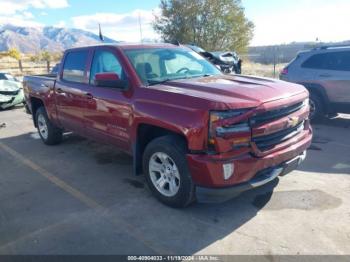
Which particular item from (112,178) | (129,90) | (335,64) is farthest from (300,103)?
(335,64)

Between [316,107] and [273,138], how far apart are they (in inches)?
196

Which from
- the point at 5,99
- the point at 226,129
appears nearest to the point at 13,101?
the point at 5,99

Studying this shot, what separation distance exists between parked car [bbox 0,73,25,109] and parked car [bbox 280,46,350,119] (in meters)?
8.96

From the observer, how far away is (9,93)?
12.0m

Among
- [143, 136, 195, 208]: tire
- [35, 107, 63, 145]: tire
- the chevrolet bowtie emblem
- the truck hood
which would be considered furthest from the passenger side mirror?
[35, 107, 63, 145]: tire

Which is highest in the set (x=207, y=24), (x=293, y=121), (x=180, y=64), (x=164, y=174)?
A: (x=207, y=24)

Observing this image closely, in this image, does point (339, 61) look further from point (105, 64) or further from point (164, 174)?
point (164, 174)

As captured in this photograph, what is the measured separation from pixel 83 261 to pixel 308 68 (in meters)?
7.03

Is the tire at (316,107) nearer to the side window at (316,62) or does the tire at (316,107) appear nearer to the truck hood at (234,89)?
the side window at (316,62)

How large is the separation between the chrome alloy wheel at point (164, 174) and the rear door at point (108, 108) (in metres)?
0.59

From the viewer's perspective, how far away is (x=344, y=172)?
5129mm

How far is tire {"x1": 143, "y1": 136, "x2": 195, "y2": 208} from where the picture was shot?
380cm

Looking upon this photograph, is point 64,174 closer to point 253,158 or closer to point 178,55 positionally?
point 178,55

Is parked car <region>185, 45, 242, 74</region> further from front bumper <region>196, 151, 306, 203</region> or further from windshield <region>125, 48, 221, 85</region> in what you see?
front bumper <region>196, 151, 306, 203</region>
